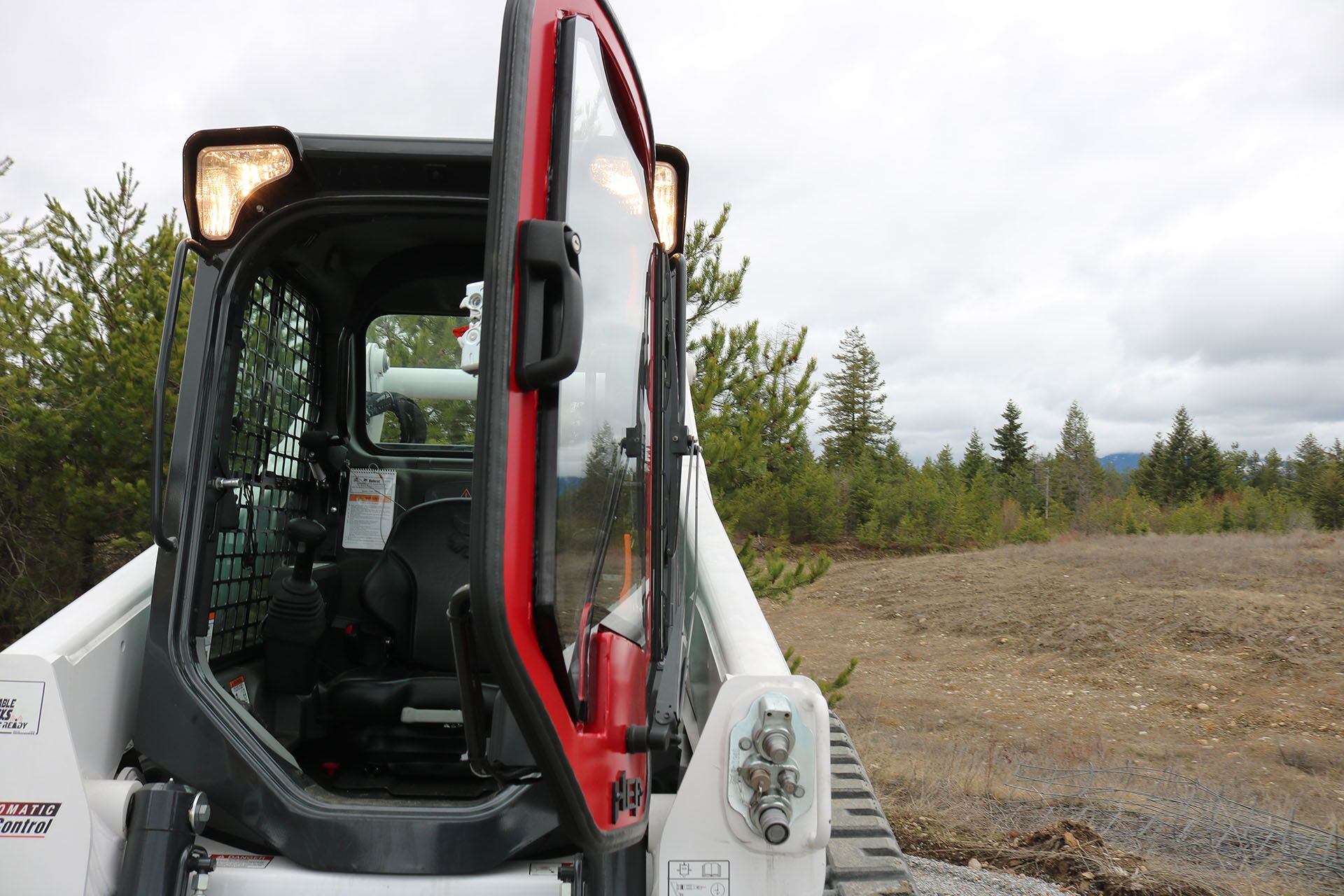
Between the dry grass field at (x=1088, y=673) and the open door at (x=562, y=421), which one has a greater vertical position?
the open door at (x=562, y=421)

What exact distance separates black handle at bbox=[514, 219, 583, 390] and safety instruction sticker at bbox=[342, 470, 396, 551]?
2062mm

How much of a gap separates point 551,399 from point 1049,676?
1496 centimetres

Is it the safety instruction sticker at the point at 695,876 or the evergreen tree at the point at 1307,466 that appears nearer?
the safety instruction sticker at the point at 695,876

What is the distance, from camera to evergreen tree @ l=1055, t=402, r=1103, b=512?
53.4 metres

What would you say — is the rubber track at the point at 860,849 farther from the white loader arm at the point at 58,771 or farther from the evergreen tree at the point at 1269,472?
the evergreen tree at the point at 1269,472

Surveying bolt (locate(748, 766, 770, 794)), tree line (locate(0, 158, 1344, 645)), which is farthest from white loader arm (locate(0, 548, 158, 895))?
tree line (locate(0, 158, 1344, 645))

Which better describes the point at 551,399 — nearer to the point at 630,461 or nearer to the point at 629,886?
the point at 630,461

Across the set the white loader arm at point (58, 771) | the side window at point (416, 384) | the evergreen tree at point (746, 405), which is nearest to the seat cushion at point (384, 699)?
the white loader arm at point (58, 771)

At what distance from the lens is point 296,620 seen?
252 centimetres

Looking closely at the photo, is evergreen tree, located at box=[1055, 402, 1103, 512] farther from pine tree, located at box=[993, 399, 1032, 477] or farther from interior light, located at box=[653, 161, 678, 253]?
interior light, located at box=[653, 161, 678, 253]

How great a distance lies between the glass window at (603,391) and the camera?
143cm

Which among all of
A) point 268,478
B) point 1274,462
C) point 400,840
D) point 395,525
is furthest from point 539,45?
point 1274,462

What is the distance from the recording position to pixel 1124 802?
20.1ft

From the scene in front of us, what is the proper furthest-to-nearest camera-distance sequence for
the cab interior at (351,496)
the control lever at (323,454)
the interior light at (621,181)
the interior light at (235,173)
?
the control lever at (323,454) → the cab interior at (351,496) → the interior light at (235,173) → the interior light at (621,181)
